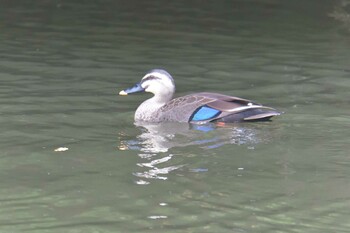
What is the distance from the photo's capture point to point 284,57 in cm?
1579

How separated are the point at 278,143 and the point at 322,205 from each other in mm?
2193

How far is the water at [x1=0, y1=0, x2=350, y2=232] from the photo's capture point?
7.28 metres

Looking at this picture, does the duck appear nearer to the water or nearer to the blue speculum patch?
the blue speculum patch

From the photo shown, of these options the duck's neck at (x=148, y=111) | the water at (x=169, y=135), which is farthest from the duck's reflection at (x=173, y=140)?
the duck's neck at (x=148, y=111)

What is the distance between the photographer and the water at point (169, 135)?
7281mm

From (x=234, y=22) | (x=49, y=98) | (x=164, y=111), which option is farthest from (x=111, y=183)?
(x=234, y=22)

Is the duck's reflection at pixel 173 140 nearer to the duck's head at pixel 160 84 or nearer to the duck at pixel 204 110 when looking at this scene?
the duck at pixel 204 110

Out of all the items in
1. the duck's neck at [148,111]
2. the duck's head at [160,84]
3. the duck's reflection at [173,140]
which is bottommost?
the duck's reflection at [173,140]

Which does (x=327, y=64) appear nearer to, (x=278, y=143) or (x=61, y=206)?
(x=278, y=143)

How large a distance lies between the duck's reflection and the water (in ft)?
0.07

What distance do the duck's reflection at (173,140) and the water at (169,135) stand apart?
0.07 feet

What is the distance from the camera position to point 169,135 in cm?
1023

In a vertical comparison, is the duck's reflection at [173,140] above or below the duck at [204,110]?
below

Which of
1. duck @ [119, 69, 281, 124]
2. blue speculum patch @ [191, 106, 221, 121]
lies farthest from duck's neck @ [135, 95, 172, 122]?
blue speculum patch @ [191, 106, 221, 121]
